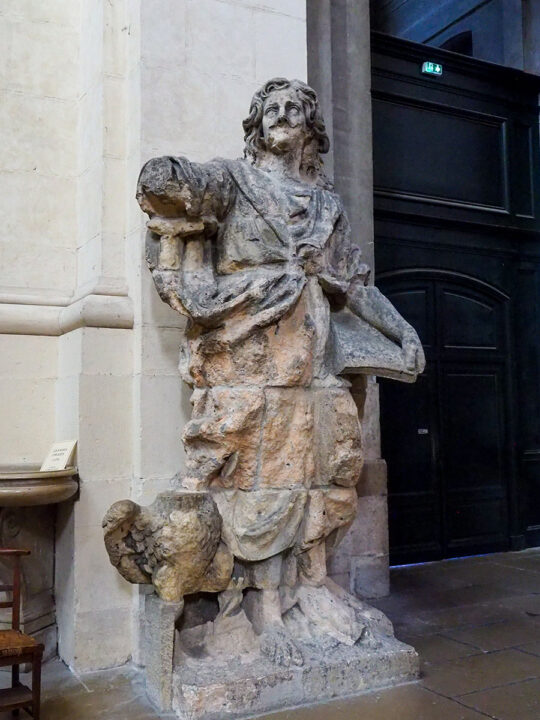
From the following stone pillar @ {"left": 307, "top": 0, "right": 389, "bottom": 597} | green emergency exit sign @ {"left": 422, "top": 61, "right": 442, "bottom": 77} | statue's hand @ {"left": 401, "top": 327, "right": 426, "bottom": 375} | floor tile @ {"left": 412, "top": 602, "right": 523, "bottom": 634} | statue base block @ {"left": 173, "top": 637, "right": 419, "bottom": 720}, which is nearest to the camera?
statue base block @ {"left": 173, "top": 637, "right": 419, "bottom": 720}

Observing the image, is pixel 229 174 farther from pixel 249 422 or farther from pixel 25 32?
pixel 25 32

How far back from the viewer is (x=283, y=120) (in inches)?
119

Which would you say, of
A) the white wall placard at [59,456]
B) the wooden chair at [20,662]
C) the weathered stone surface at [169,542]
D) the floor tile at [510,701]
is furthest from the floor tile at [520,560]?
the wooden chair at [20,662]

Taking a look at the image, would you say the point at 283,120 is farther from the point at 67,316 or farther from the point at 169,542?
the point at 169,542

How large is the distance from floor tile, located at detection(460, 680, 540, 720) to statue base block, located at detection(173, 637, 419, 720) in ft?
0.91

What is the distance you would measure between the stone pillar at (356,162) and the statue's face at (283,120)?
1.11 metres

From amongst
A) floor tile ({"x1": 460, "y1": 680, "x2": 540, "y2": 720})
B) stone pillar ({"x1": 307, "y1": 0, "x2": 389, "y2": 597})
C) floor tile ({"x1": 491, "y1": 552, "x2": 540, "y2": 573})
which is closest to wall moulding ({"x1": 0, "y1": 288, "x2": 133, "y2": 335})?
stone pillar ({"x1": 307, "y1": 0, "x2": 389, "y2": 597})

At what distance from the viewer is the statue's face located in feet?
9.96

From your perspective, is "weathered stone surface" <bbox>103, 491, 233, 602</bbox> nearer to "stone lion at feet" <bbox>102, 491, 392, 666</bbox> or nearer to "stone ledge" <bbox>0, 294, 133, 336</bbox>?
"stone lion at feet" <bbox>102, 491, 392, 666</bbox>

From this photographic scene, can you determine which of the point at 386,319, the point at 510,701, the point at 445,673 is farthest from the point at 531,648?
the point at 386,319

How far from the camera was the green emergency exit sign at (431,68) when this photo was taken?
5438 mm

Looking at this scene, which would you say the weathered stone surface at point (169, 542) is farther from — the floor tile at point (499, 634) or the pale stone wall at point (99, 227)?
the floor tile at point (499, 634)

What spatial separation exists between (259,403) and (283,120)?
3.74 ft

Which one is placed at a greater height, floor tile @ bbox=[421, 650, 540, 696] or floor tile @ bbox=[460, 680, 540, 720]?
floor tile @ bbox=[421, 650, 540, 696]
